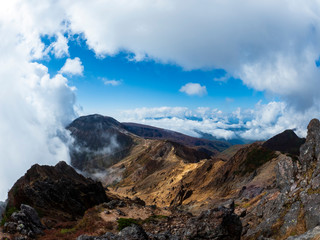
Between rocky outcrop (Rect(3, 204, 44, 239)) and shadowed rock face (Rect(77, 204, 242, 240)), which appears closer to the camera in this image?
shadowed rock face (Rect(77, 204, 242, 240))

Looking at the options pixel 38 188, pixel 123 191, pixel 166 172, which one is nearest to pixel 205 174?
pixel 166 172

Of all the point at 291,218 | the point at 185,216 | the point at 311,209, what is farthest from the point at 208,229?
the point at 185,216

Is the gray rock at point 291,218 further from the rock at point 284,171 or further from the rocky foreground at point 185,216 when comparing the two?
the rock at point 284,171

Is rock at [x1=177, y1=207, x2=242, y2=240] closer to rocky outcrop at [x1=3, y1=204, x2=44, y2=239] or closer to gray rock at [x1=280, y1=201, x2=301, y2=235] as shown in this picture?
gray rock at [x1=280, y1=201, x2=301, y2=235]

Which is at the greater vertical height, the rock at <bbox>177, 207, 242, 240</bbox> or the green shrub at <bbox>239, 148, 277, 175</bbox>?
the green shrub at <bbox>239, 148, 277, 175</bbox>

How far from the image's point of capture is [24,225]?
2242 centimetres

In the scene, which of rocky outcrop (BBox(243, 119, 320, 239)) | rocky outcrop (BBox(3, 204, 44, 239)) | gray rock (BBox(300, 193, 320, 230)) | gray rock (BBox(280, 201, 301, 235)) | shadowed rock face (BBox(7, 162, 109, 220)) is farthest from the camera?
shadowed rock face (BBox(7, 162, 109, 220))

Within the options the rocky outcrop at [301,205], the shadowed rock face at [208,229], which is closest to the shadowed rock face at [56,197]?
the shadowed rock face at [208,229]

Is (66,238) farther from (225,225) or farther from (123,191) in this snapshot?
(123,191)

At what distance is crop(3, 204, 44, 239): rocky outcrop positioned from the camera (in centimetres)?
2145

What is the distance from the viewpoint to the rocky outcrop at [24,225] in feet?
70.4

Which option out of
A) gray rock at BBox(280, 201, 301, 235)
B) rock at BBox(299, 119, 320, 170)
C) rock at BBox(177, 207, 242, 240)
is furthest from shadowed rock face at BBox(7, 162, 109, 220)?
rock at BBox(299, 119, 320, 170)

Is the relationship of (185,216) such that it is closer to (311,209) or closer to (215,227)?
(215,227)

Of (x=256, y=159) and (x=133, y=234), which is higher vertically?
(x=256, y=159)
